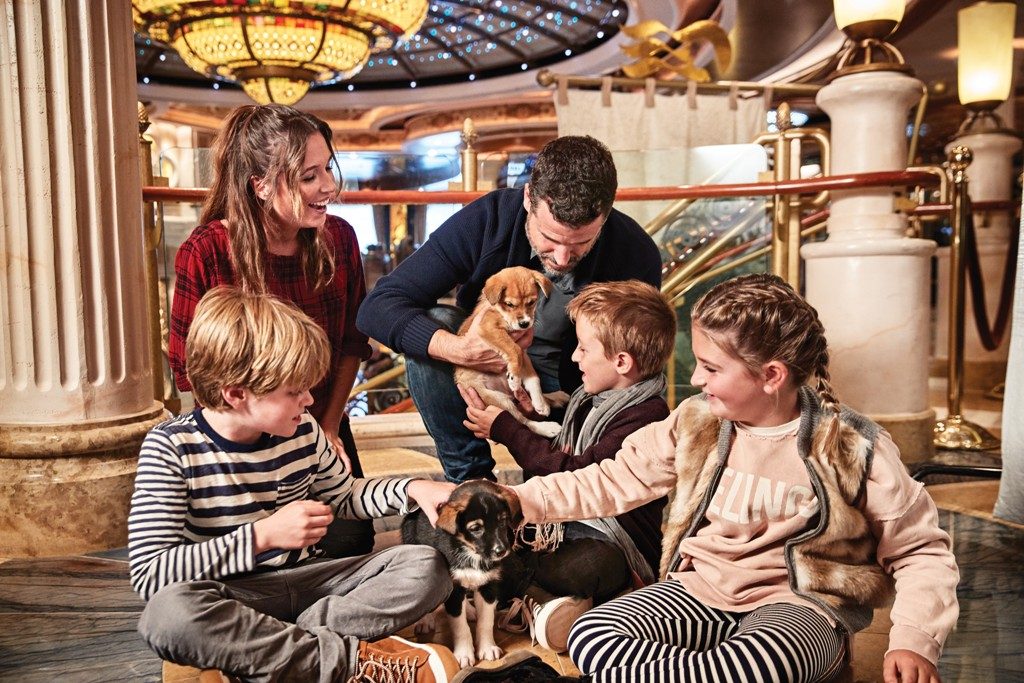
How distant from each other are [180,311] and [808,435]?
134 cm

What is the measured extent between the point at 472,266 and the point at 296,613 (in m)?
0.91

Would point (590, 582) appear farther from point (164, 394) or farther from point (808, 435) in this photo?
point (164, 394)

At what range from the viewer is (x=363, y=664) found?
151cm

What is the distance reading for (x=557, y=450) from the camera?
6.33 ft

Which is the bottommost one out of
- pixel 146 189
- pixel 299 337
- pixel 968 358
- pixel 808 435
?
pixel 968 358

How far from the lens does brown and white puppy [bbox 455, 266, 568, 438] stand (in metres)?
1.91

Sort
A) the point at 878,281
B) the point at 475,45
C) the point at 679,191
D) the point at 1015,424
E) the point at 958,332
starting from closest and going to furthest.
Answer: the point at 1015,424 < the point at 679,191 < the point at 878,281 < the point at 958,332 < the point at 475,45

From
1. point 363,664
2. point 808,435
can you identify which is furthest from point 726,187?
point 363,664

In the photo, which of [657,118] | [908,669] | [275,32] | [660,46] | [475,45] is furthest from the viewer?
[475,45]

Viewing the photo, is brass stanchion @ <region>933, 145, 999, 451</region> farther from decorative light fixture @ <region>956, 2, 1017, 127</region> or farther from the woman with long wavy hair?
the woman with long wavy hair

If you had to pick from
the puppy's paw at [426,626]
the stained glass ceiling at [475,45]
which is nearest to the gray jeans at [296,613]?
the puppy's paw at [426,626]

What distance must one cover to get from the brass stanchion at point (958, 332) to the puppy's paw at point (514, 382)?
262 centimetres

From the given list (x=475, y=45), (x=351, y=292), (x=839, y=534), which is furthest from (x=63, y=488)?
(x=475, y=45)

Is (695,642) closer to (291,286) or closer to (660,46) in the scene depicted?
(291,286)
